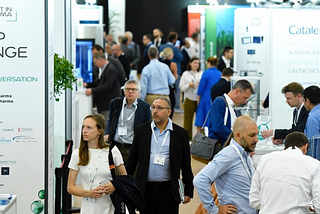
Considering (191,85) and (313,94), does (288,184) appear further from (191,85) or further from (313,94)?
(191,85)

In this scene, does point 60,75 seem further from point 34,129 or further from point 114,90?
point 114,90

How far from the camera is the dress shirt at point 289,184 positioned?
392 cm

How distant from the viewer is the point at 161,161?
16.8 ft

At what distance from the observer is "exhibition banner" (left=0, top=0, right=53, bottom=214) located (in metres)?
5.32

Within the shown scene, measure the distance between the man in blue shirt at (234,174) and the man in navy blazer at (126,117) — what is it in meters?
2.58

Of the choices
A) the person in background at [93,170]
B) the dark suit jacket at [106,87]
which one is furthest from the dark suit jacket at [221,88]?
the person in background at [93,170]

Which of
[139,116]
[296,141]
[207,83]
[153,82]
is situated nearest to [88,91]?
[153,82]

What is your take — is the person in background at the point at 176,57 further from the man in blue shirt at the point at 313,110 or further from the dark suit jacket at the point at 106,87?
the man in blue shirt at the point at 313,110

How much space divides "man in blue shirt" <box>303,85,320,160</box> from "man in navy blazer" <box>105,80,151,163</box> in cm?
187

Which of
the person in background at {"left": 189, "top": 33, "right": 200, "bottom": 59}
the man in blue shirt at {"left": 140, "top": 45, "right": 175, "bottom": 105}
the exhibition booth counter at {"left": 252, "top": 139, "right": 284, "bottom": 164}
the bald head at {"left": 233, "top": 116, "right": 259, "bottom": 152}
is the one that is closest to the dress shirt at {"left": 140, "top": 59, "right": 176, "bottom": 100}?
the man in blue shirt at {"left": 140, "top": 45, "right": 175, "bottom": 105}

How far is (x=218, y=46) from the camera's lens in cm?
1597

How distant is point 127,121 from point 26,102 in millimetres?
1720

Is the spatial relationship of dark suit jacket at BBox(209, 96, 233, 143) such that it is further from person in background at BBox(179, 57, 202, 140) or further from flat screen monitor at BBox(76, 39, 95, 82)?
flat screen monitor at BBox(76, 39, 95, 82)

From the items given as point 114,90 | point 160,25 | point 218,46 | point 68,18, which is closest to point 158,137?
point 68,18
